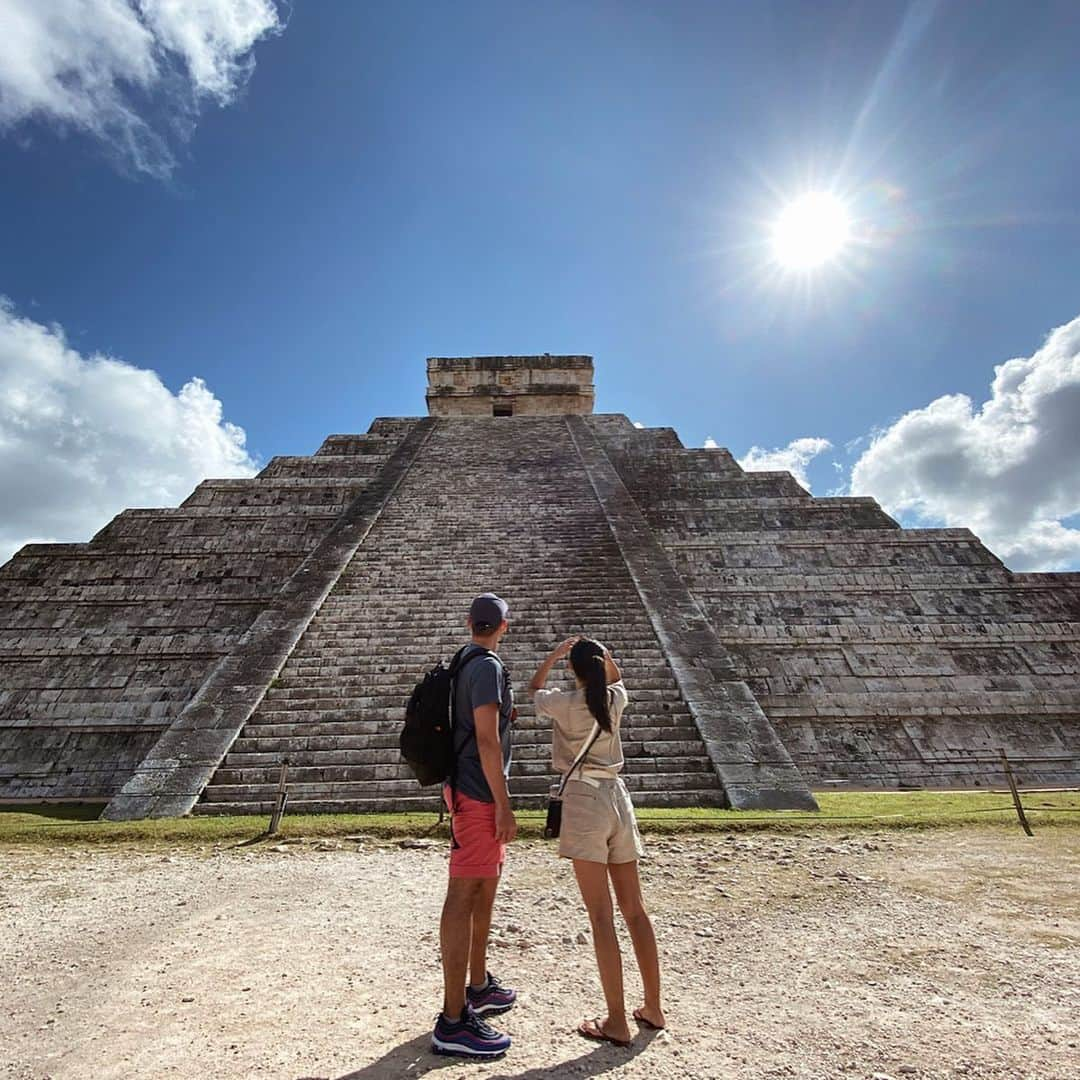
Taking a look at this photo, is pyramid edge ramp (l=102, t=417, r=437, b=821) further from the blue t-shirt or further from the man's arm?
the man's arm

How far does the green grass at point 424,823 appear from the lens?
599cm

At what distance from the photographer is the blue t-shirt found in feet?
9.51

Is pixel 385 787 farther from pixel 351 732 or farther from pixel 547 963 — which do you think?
pixel 547 963

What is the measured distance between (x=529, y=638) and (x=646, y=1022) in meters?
7.22

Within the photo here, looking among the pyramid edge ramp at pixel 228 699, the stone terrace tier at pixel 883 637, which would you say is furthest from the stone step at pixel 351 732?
the stone terrace tier at pixel 883 637

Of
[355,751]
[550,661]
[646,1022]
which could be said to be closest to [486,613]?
[550,661]

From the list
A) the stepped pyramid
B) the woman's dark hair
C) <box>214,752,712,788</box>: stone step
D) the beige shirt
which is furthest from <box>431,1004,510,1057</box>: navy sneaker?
<box>214,752,712,788</box>: stone step

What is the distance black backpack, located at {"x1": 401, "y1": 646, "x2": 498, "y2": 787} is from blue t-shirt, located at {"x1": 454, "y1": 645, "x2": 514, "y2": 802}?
0.04 metres

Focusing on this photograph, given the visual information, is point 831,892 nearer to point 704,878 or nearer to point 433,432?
point 704,878

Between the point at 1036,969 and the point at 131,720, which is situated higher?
the point at 131,720

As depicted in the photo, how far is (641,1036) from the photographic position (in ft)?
8.89

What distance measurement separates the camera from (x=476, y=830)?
2.88m

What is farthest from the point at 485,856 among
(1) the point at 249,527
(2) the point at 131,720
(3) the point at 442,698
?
(1) the point at 249,527

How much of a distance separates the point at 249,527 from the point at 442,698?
1287 centimetres
